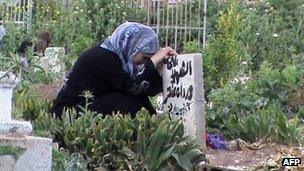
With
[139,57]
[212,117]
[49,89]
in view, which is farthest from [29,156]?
[49,89]

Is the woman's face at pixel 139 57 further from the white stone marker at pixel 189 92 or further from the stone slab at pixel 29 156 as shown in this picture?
the stone slab at pixel 29 156

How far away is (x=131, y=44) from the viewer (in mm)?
6801

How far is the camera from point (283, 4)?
1462 cm

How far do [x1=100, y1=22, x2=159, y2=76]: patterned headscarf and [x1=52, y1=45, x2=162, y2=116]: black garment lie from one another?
6 cm

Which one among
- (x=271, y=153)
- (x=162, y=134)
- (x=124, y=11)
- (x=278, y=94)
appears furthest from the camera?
(x=124, y=11)

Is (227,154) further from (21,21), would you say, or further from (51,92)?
(21,21)

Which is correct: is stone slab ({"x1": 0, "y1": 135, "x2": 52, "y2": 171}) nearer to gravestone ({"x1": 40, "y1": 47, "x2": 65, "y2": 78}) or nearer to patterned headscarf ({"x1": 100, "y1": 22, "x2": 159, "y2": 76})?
patterned headscarf ({"x1": 100, "y1": 22, "x2": 159, "y2": 76})

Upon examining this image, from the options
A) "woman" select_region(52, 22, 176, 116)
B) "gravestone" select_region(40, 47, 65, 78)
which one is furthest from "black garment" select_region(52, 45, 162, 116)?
"gravestone" select_region(40, 47, 65, 78)

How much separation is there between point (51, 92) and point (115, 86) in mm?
2366

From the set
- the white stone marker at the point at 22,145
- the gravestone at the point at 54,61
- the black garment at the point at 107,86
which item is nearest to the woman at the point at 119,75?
the black garment at the point at 107,86

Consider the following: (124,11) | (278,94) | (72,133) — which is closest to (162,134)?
(72,133)

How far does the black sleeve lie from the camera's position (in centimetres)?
656

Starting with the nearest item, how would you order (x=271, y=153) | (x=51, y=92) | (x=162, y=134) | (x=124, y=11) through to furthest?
(x=162, y=134) < (x=271, y=153) < (x=51, y=92) < (x=124, y=11)

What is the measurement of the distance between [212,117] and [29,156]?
3.04 meters
